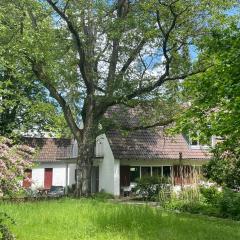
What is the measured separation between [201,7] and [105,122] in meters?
8.85

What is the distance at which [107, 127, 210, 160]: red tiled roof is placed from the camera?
116ft

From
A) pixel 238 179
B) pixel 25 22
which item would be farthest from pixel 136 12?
pixel 238 179

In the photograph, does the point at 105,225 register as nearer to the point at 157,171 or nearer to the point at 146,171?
the point at 146,171

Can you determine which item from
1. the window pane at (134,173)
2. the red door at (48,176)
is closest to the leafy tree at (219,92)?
the window pane at (134,173)

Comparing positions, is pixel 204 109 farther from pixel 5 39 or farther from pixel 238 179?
pixel 5 39

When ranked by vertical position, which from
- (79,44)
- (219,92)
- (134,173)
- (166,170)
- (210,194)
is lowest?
(210,194)

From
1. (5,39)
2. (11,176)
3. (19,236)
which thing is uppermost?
(5,39)

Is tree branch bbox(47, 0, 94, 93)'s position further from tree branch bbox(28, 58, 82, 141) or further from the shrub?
the shrub

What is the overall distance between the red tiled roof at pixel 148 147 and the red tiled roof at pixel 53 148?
52.2 ft

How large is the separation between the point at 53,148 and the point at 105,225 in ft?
135

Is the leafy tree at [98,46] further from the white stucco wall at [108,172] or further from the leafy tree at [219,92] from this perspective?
the leafy tree at [219,92]

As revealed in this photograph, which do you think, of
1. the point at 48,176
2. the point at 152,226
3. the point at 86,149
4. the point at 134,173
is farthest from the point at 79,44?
the point at 48,176

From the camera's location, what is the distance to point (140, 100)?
27.2 metres

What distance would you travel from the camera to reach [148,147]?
37.0 m
